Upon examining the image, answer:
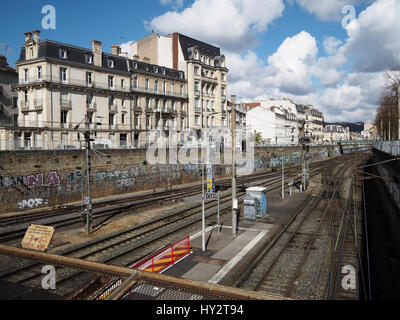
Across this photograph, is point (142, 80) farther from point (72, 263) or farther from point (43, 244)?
point (72, 263)

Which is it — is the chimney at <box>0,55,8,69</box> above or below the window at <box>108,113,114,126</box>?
above

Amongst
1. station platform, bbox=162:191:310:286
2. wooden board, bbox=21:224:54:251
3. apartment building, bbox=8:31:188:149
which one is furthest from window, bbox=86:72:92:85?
wooden board, bbox=21:224:54:251

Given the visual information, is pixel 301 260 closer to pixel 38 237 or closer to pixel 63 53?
pixel 38 237

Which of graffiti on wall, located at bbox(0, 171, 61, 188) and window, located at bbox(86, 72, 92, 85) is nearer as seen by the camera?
graffiti on wall, located at bbox(0, 171, 61, 188)

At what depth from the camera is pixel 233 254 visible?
1546cm

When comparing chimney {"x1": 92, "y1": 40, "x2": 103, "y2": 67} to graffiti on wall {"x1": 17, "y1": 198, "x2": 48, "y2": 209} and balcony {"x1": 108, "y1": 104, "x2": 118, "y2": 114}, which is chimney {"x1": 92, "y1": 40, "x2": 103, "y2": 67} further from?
graffiti on wall {"x1": 17, "y1": 198, "x2": 48, "y2": 209}

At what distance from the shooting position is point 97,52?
158 ft

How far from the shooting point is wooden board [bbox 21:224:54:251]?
1222 cm

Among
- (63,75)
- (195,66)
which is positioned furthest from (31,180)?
(195,66)

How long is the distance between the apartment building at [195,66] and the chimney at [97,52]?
1379 cm

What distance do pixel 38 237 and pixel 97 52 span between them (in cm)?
4166

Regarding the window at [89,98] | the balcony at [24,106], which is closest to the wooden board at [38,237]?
the balcony at [24,106]

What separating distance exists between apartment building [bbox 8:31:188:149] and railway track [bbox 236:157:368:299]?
1058 inches
